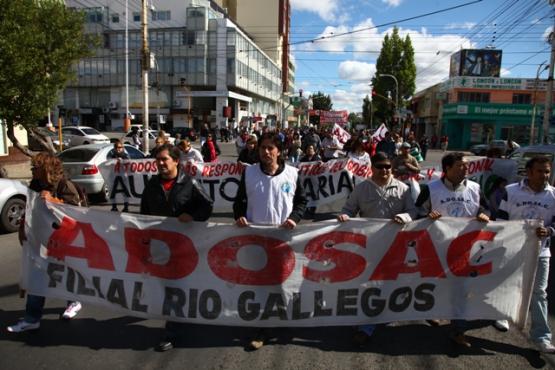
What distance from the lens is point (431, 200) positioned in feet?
13.8

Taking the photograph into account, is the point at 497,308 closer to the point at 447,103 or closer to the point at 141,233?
the point at 141,233

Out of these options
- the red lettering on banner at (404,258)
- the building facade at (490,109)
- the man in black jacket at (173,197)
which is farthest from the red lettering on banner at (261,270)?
the building facade at (490,109)

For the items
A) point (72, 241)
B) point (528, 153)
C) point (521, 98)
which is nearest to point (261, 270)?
point (72, 241)

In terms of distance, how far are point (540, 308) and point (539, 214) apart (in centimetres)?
85

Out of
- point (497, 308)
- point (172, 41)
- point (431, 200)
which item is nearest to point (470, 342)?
point (497, 308)

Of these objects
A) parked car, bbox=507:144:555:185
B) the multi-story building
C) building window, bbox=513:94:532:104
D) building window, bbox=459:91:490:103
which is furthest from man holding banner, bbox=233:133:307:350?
the multi-story building

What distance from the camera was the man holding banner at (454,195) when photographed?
13.4 feet

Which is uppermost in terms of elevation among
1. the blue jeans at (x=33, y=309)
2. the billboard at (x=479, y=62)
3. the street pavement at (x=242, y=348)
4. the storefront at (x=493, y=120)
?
the billboard at (x=479, y=62)

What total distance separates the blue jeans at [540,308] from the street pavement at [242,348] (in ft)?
0.55

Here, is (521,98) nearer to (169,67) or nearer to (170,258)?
(169,67)

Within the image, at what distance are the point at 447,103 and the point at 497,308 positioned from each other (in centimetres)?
4958

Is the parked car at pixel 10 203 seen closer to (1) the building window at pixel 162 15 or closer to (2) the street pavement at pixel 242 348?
(2) the street pavement at pixel 242 348

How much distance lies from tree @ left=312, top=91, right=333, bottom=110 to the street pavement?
131 meters

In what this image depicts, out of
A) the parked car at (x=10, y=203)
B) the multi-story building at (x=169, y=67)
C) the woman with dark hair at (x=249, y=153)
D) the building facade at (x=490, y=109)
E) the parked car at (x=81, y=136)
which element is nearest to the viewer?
the parked car at (x=10, y=203)
